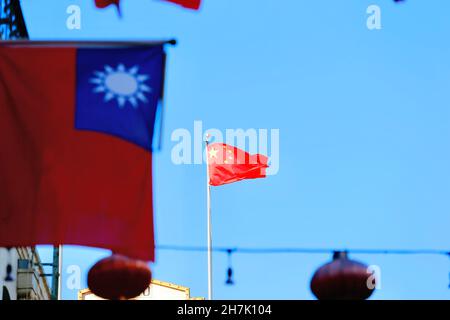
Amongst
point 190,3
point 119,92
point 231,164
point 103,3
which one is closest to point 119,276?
point 119,92

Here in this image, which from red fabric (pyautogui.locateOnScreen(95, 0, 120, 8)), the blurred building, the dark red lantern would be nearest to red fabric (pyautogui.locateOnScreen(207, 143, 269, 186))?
the blurred building

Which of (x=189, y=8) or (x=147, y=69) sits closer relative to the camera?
(x=147, y=69)

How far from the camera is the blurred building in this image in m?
25.8

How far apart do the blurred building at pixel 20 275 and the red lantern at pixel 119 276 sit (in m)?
14.6

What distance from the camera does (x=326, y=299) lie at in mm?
11492

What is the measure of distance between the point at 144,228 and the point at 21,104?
6.68ft

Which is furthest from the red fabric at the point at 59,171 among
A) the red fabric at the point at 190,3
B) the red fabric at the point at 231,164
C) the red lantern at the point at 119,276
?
the red fabric at the point at 231,164

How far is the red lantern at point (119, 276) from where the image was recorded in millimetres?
10641

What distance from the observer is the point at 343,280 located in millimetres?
11094

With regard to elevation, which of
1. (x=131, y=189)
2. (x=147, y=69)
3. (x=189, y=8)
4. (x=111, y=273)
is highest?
(x=189, y=8)

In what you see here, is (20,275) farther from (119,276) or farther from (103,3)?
(119,276)
